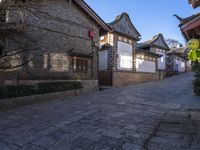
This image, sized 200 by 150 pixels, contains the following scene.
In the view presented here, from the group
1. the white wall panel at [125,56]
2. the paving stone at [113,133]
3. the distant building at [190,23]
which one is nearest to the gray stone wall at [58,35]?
the white wall panel at [125,56]

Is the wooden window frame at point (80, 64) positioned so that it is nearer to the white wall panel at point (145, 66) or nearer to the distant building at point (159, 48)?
the white wall panel at point (145, 66)

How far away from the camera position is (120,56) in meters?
19.2

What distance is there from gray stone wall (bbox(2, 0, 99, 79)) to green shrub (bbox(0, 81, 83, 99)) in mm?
715

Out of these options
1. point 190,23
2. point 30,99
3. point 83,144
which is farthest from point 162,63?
point 83,144

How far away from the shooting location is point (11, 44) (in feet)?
34.0

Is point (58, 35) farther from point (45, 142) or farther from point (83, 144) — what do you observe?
point (83, 144)

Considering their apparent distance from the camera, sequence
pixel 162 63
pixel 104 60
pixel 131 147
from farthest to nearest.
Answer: pixel 162 63, pixel 104 60, pixel 131 147

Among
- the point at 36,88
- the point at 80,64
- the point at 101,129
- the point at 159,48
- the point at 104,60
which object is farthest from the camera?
the point at 159,48

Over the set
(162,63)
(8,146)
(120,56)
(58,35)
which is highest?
(58,35)

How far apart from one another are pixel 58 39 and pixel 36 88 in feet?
12.4

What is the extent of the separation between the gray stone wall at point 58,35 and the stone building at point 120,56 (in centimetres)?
296

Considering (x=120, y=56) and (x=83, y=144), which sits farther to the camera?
(x=120, y=56)

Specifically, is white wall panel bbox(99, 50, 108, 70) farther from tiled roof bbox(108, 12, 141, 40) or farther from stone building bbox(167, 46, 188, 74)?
stone building bbox(167, 46, 188, 74)

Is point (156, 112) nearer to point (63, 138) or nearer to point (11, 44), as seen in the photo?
point (63, 138)
